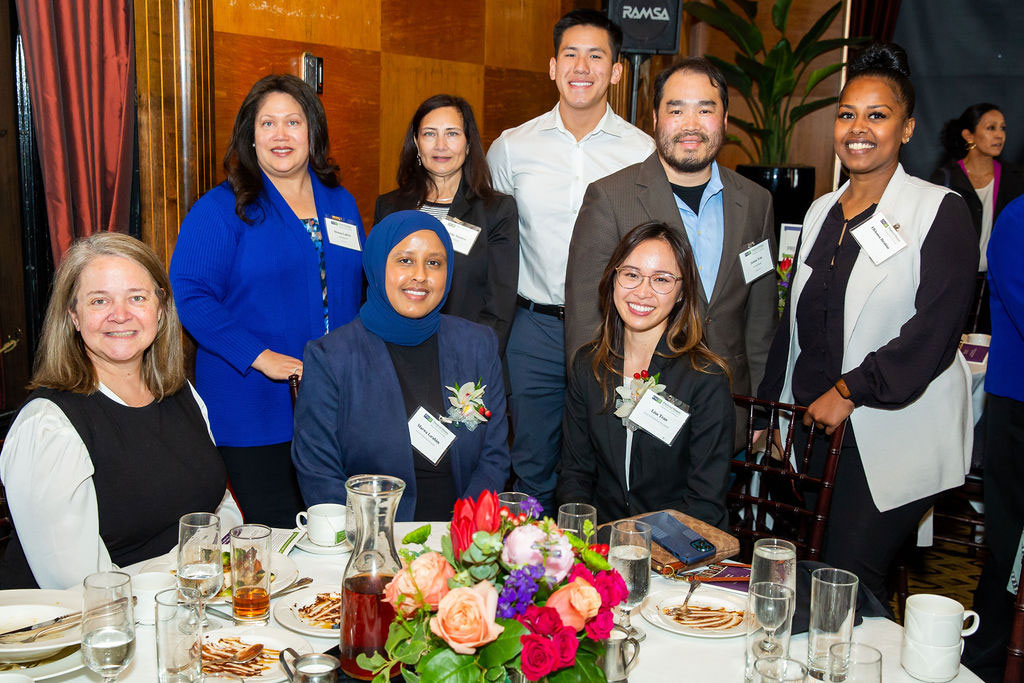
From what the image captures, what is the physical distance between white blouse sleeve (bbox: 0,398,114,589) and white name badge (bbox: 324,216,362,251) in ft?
4.39

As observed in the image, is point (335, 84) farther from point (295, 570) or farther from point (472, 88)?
point (295, 570)

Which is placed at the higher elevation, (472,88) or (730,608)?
(472,88)

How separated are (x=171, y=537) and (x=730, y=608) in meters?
1.24

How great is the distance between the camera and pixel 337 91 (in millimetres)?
4270

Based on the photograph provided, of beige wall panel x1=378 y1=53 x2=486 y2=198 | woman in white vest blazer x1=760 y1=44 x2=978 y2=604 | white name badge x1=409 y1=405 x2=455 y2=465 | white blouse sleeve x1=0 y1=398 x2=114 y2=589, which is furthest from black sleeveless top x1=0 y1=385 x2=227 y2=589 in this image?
beige wall panel x1=378 y1=53 x2=486 y2=198

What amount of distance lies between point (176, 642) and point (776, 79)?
18.9ft

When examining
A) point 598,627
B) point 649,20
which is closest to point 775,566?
point 598,627

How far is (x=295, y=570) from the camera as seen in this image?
173cm

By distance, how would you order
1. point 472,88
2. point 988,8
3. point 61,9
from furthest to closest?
point 988,8, point 472,88, point 61,9

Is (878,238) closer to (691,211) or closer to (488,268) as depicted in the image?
(691,211)

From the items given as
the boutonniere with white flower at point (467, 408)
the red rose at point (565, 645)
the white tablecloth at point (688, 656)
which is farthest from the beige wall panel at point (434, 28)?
the red rose at point (565, 645)

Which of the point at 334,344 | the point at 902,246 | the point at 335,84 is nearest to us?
the point at 334,344

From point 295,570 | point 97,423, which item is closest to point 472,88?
point 97,423

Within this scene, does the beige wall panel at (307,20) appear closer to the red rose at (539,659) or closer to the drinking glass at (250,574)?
the drinking glass at (250,574)
